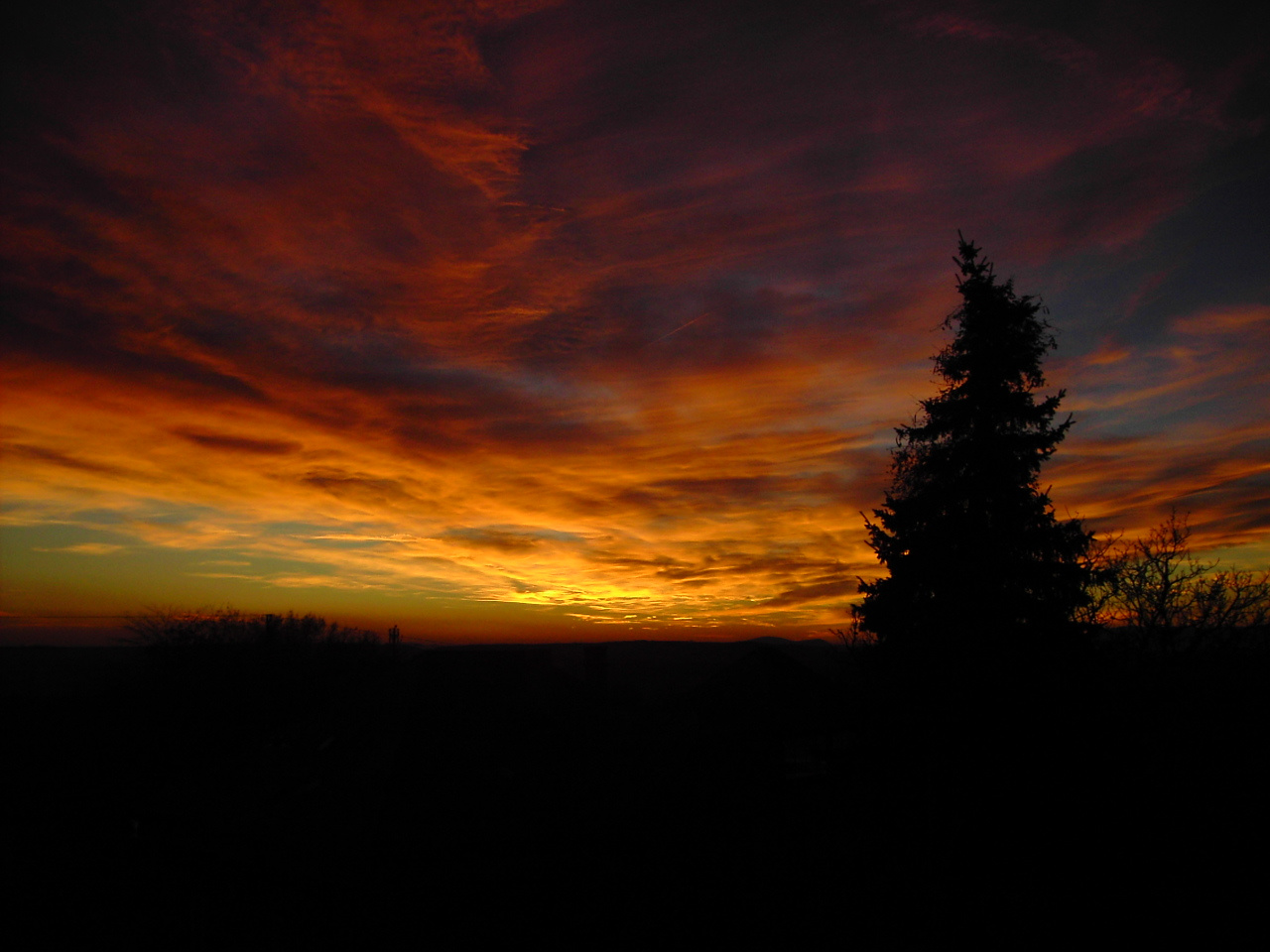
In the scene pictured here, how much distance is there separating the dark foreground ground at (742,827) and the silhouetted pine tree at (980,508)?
4.52 feet

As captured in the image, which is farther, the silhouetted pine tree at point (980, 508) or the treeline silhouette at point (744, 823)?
the silhouetted pine tree at point (980, 508)

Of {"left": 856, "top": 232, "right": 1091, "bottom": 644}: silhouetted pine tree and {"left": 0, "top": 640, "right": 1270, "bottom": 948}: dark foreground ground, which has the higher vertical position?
{"left": 856, "top": 232, "right": 1091, "bottom": 644}: silhouetted pine tree

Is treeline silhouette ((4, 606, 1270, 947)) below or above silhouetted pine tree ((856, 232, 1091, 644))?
below

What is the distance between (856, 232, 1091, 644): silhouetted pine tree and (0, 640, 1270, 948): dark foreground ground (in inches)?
54.3

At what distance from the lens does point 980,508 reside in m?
15.3

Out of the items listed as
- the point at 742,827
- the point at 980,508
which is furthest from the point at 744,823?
the point at 980,508

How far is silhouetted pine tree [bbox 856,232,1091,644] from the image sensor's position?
47.4ft

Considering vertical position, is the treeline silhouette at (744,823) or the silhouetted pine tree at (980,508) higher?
the silhouetted pine tree at (980,508)

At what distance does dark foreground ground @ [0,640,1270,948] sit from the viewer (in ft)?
39.1

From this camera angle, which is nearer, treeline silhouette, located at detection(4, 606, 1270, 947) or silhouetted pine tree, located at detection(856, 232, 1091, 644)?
treeline silhouette, located at detection(4, 606, 1270, 947)

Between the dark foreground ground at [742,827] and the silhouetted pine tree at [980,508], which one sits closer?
the dark foreground ground at [742,827]

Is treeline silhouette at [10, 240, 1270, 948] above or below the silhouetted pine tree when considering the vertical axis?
below

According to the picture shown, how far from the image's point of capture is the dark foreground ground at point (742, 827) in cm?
1193

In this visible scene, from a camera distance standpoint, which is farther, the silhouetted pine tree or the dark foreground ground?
the silhouetted pine tree
